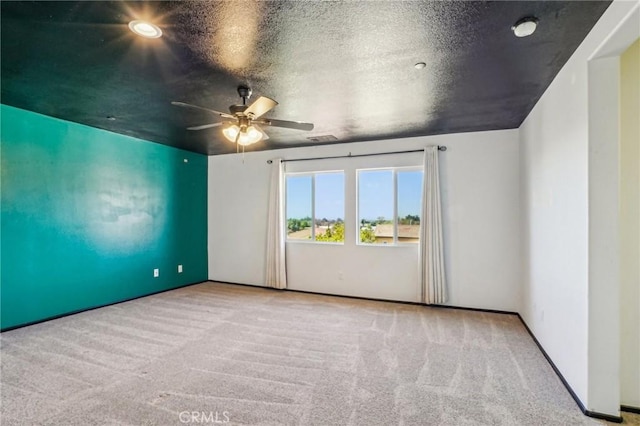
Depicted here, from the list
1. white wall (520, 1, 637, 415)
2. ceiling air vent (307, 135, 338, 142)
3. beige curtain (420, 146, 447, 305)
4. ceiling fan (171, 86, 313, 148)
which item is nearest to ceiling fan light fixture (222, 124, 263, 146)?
ceiling fan (171, 86, 313, 148)

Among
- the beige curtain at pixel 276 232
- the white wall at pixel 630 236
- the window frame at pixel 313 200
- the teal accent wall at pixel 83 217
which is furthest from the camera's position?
the beige curtain at pixel 276 232

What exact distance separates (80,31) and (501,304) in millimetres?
5242

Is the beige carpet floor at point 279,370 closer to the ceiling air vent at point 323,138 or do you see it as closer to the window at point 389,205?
the window at point 389,205

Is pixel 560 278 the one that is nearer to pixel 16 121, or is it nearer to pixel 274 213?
pixel 274 213

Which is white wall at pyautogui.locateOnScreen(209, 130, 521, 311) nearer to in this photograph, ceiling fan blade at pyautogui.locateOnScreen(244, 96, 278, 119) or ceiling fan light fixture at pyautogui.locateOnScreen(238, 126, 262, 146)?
ceiling fan light fixture at pyautogui.locateOnScreen(238, 126, 262, 146)

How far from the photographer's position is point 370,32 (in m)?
2.00

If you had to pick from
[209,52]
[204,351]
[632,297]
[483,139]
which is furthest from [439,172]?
[204,351]

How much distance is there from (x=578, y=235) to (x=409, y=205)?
2611 millimetres

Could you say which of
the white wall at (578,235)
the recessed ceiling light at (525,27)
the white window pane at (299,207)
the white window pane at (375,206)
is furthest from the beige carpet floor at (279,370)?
the recessed ceiling light at (525,27)

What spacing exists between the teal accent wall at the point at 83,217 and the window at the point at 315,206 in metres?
1.99

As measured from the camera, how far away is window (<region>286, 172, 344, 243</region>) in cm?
525

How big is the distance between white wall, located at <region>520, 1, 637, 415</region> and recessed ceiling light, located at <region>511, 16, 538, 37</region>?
0.36m

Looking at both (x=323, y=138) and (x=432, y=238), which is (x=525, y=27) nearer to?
(x=432, y=238)

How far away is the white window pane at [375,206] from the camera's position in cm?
491
